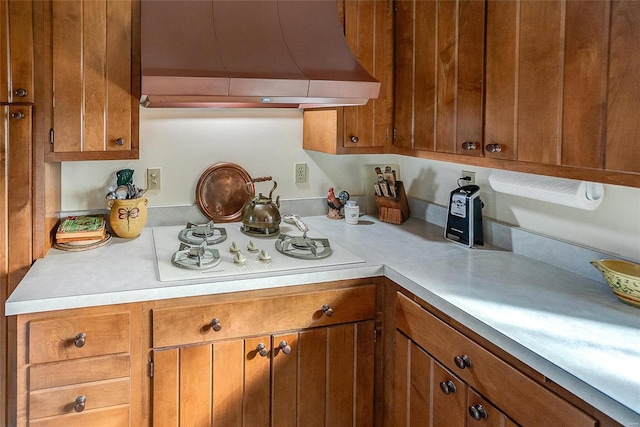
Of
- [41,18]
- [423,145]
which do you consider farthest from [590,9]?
[41,18]

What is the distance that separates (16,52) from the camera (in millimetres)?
1826

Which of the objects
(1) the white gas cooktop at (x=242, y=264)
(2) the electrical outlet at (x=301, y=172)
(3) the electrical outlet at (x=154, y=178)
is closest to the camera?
(1) the white gas cooktop at (x=242, y=264)

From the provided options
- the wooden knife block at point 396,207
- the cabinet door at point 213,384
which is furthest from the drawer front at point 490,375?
the wooden knife block at point 396,207

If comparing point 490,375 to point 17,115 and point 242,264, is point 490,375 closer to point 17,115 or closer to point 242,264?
point 242,264

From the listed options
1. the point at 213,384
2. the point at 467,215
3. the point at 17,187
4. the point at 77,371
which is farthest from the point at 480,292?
the point at 17,187

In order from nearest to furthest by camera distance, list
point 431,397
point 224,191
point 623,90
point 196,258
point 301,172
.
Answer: point 623,90 < point 431,397 < point 196,258 < point 224,191 < point 301,172

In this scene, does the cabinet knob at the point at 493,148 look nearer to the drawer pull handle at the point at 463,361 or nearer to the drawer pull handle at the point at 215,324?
the drawer pull handle at the point at 463,361

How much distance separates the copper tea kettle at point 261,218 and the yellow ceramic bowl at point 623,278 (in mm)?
1258

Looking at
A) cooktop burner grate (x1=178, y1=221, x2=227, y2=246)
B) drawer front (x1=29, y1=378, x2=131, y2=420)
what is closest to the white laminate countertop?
cooktop burner grate (x1=178, y1=221, x2=227, y2=246)

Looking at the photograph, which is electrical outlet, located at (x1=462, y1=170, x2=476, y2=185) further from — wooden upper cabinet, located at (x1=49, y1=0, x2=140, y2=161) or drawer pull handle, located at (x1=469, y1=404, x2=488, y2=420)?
wooden upper cabinet, located at (x1=49, y1=0, x2=140, y2=161)

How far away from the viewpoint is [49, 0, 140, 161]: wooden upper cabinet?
1.90 metres

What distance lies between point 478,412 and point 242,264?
90 cm

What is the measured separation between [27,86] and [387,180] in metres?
1.55

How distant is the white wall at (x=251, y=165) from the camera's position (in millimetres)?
2199
